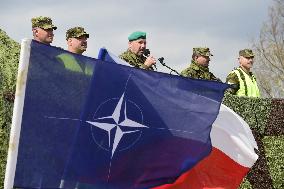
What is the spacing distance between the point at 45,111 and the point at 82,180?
73cm

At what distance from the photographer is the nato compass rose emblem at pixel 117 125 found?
6.48m

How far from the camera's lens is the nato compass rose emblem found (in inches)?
255

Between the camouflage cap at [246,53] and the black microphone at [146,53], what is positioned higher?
the camouflage cap at [246,53]

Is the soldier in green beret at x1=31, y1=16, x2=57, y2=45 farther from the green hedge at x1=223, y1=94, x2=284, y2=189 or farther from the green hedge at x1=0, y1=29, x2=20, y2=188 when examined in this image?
the green hedge at x1=223, y1=94, x2=284, y2=189

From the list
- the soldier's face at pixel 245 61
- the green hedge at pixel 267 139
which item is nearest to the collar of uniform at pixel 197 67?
the soldier's face at pixel 245 61

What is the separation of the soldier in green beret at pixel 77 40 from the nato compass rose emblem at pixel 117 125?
67.9 inches

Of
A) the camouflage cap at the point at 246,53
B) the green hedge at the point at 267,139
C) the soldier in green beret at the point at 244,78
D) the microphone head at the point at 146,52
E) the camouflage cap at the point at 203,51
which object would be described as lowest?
the green hedge at the point at 267,139

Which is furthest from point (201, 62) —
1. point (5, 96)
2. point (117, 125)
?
point (5, 96)

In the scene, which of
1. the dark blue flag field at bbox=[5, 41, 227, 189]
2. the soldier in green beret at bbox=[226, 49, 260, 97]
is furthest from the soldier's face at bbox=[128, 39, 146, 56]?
the dark blue flag field at bbox=[5, 41, 227, 189]

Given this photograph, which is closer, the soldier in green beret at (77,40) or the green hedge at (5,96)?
the green hedge at (5,96)

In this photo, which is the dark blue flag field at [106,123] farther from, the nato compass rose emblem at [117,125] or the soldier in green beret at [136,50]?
the soldier in green beret at [136,50]

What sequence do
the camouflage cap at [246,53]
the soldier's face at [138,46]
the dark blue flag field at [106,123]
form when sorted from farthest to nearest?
the camouflage cap at [246,53]
the soldier's face at [138,46]
the dark blue flag field at [106,123]

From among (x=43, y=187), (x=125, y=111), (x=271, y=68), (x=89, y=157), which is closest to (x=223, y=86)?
(x=125, y=111)

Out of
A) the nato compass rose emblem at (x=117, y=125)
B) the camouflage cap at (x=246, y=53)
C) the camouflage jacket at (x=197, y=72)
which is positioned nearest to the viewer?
the nato compass rose emblem at (x=117, y=125)
